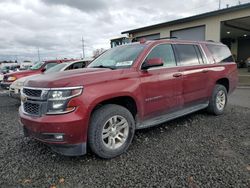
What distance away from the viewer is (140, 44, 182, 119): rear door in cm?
390

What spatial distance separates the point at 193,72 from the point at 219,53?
5.24 ft

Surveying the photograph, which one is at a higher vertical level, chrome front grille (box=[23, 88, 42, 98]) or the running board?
chrome front grille (box=[23, 88, 42, 98])

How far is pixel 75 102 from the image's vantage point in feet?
Answer: 9.91

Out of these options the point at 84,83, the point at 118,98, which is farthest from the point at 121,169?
the point at 84,83

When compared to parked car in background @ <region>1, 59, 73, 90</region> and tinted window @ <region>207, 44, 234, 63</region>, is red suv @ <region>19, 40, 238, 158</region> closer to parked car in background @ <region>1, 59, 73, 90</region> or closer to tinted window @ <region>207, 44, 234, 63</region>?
tinted window @ <region>207, 44, 234, 63</region>

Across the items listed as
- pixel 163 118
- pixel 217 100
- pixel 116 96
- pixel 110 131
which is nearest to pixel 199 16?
pixel 217 100

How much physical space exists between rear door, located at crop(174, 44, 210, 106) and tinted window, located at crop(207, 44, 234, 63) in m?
0.51

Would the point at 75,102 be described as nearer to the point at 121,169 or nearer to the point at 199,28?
the point at 121,169

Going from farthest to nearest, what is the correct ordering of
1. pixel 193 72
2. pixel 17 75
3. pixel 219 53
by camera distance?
pixel 17 75 → pixel 219 53 → pixel 193 72

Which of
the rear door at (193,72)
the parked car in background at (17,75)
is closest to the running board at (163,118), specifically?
the rear door at (193,72)

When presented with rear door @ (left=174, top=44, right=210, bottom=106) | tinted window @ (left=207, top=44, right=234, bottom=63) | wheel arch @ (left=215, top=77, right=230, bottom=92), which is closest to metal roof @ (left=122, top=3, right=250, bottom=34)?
tinted window @ (left=207, top=44, right=234, bottom=63)

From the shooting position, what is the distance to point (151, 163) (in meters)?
3.28

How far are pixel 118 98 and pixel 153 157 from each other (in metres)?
1.10

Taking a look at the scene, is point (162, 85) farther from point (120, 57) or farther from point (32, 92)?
point (32, 92)
